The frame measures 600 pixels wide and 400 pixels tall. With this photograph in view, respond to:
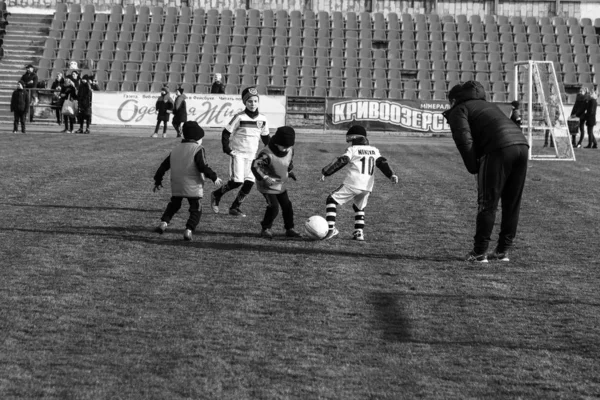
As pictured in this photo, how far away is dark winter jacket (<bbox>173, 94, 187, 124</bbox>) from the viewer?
3428 centimetres

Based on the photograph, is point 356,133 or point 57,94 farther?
point 57,94

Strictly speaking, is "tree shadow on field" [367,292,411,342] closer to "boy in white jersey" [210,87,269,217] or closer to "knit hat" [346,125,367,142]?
"knit hat" [346,125,367,142]

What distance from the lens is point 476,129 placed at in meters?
10.9

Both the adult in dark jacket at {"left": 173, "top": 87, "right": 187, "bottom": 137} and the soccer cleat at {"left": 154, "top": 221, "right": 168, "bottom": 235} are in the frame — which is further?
the adult in dark jacket at {"left": 173, "top": 87, "right": 187, "bottom": 137}

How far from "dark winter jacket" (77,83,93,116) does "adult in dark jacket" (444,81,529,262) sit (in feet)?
84.4

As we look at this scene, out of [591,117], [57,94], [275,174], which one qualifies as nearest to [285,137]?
[275,174]

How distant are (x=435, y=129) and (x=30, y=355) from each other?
3342 centimetres

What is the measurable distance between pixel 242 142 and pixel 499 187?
5287 millimetres

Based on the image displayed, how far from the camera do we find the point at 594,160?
2838 centimetres

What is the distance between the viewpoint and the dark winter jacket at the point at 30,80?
38.2m

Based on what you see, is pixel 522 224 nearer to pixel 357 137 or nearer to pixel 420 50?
pixel 357 137

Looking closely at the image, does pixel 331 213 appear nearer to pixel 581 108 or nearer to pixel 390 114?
pixel 581 108

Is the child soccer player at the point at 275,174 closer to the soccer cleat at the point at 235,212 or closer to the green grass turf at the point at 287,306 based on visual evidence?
the green grass turf at the point at 287,306

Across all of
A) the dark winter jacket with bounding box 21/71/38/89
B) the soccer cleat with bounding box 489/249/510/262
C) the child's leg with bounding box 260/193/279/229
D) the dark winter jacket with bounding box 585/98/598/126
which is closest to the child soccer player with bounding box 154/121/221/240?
the child's leg with bounding box 260/193/279/229
